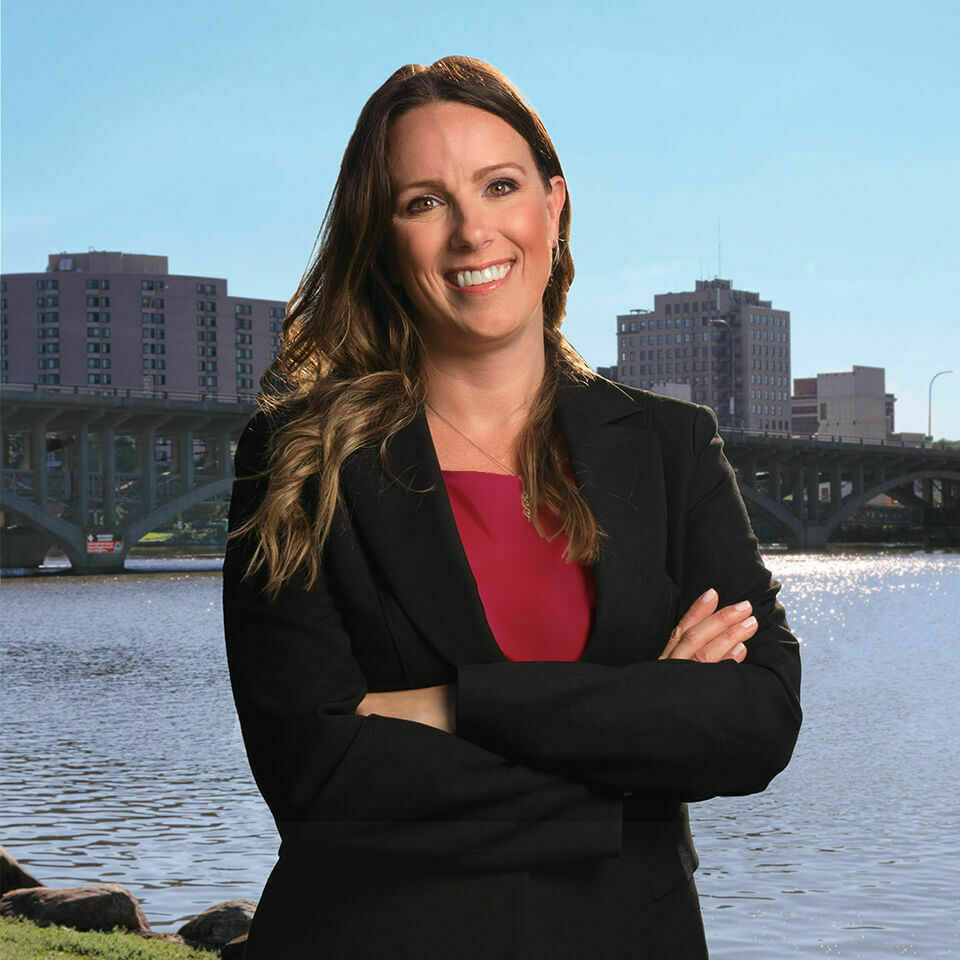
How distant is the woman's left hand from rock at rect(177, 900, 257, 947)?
577 cm

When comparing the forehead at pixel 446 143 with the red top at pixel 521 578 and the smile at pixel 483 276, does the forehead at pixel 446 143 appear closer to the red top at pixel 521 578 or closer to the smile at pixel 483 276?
the smile at pixel 483 276

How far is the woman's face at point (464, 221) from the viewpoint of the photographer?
2514 mm

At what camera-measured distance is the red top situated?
7.73ft

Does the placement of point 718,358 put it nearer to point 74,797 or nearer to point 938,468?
point 938,468

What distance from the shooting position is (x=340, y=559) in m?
2.35

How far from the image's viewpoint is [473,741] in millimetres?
2246

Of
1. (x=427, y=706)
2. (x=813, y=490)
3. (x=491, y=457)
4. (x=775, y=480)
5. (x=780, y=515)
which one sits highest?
(x=775, y=480)

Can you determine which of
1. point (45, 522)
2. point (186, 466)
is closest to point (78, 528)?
point (45, 522)

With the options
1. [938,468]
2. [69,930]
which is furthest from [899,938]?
[938,468]

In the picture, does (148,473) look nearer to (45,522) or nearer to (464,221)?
(45,522)

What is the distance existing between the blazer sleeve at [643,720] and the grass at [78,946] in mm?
5228

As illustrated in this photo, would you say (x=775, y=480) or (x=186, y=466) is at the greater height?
(x=186, y=466)

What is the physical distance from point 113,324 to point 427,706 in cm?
15788

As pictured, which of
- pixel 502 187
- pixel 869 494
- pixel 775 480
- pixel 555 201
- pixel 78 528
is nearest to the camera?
pixel 502 187
